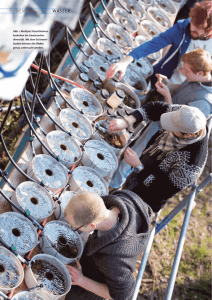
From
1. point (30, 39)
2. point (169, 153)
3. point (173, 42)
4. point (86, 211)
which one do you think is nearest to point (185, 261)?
point (169, 153)

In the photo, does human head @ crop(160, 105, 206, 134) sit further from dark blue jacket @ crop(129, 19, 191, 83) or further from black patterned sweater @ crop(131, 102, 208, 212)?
dark blue jacket @ crop(129, 19, 191, 83)

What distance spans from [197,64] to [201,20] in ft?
1.49

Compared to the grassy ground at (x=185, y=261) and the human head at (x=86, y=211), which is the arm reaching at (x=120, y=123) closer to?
the human head at (x=86, y=211)

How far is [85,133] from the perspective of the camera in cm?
280

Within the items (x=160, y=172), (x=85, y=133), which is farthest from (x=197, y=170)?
(x=85, y=133)

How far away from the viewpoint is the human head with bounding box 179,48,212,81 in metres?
2.65

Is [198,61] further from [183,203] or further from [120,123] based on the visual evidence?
[183,203]

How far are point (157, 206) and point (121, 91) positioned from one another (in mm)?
1136

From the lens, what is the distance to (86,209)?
1.81m

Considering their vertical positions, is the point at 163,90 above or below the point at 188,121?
below

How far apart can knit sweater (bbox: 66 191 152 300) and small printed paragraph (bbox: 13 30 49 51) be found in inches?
40.4

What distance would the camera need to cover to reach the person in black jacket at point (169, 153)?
2334 millimetres

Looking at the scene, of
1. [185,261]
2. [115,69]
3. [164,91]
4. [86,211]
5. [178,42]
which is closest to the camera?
[86,211]

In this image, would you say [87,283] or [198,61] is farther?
[198,61]
